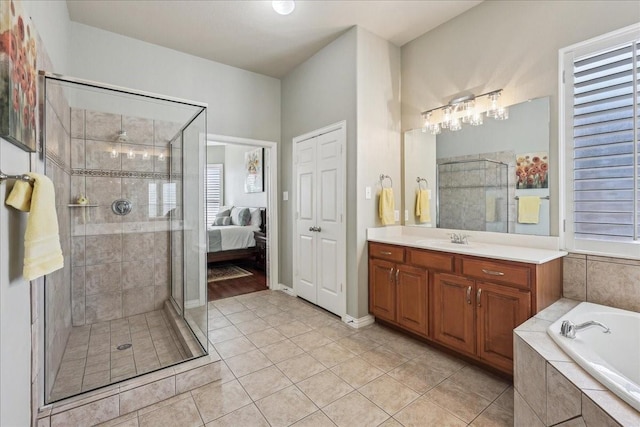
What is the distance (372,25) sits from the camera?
2.93 metres

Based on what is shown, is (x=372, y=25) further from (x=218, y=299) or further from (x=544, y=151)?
(x=218, y=299)

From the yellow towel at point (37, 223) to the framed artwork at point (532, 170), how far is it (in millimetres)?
2992

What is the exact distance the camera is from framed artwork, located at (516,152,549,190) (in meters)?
2.25

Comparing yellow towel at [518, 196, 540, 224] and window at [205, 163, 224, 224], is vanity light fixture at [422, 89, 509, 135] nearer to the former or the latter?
yellow towel at [518, 196, 540, 224]

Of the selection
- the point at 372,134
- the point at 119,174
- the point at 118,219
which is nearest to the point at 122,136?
the point at 119,174

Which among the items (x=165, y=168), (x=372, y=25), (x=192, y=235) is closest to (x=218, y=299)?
(x=192, y=235)

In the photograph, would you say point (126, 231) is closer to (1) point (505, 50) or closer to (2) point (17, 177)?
(2) point (17, 177)

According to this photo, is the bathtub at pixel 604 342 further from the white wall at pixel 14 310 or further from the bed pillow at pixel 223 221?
the bed pillow at pixel 223 221

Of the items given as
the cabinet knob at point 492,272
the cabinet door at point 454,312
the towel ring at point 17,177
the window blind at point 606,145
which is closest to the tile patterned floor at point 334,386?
the cabinet door at point 454,312

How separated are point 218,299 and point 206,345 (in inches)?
→ 59.5

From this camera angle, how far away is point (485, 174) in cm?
262

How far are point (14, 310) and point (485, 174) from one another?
316 centimetres

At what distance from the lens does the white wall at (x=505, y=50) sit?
207 centimetres

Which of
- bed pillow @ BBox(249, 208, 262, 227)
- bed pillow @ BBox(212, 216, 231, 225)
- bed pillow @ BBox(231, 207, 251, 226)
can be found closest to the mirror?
bed pillow @ BBox(249, 208, 262, 227)
